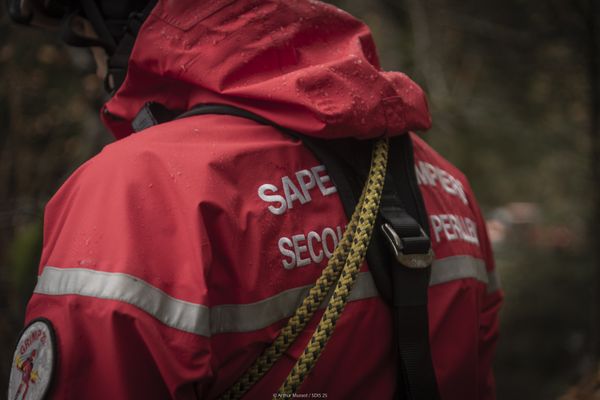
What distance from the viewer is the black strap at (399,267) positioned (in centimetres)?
151

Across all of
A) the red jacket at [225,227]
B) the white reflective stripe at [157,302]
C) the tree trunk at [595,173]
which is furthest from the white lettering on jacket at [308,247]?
the tree trunk at [595,173]

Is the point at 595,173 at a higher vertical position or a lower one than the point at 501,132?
higher

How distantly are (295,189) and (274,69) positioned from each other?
31 cm

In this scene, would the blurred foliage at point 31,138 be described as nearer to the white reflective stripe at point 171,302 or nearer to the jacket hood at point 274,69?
the jacket hood at point 274,69

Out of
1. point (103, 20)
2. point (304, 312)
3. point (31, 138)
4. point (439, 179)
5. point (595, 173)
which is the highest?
point (103, 20)

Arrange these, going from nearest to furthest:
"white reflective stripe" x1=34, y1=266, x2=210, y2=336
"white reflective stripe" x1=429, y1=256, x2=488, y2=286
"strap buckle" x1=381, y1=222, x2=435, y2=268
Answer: "white reflective stripe" x1=34, y1=266, x2=210, y2=336, "strap buckle" x1=381, y1=222, x2=435, y2=268, "white reflective stripe" x1=429, y1=256, x2=488, y2=286

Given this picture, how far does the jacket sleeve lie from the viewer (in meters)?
1.22

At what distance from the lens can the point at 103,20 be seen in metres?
1.91

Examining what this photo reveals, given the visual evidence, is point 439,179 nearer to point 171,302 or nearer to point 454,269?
point 454,269

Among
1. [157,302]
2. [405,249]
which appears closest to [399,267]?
[405,249]

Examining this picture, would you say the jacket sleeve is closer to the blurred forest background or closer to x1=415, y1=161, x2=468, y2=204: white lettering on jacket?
x1=415, y1=161, x2=468, y2=204: white lettering on jacket

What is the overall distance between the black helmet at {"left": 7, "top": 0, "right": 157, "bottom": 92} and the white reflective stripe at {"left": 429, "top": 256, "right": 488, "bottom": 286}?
1.05 m

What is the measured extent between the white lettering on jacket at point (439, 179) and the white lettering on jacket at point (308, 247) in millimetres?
417

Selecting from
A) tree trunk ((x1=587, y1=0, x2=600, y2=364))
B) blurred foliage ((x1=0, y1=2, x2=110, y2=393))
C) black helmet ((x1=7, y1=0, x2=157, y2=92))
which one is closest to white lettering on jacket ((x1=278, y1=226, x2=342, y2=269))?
black helmet ((x1=7, y1=0, x2=157, y2=92))
